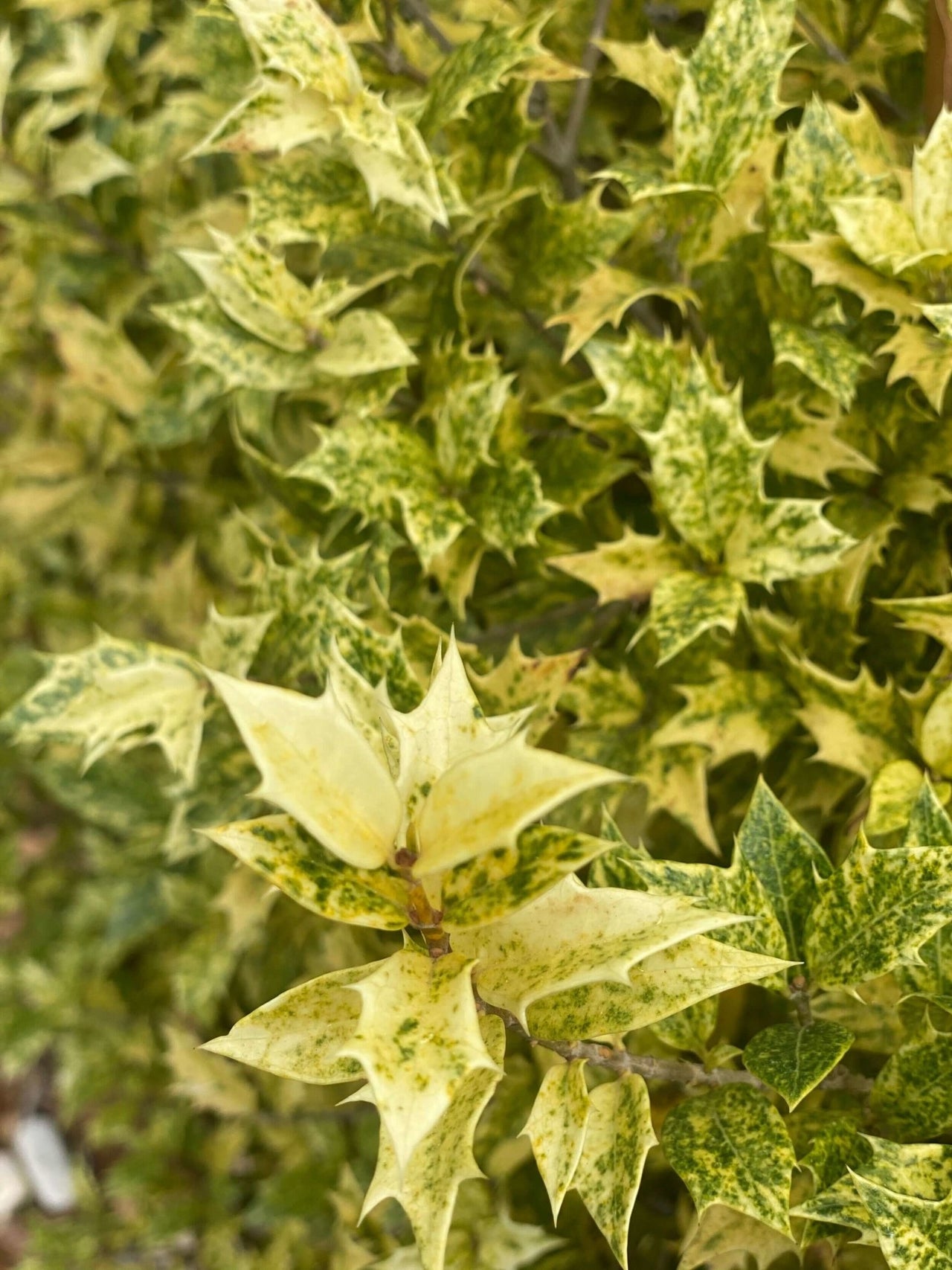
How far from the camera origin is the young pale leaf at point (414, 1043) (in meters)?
0.48

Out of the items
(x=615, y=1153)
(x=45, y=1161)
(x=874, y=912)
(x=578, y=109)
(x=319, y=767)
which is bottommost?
(x=45, y=1161)

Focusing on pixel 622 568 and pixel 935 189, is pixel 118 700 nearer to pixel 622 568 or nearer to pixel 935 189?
pixel 622 568

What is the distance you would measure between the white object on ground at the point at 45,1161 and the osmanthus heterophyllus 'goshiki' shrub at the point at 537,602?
600 millimetres

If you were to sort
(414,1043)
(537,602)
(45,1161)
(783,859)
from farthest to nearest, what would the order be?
1. (45,1161)
2. (537,602)
3. (783,859)
4. (414,1043)

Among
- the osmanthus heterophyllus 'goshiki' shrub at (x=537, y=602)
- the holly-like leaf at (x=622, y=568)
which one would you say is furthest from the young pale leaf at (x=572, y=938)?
the holly-like leaf at (x=622, y=568)

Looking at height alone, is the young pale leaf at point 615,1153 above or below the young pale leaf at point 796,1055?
below

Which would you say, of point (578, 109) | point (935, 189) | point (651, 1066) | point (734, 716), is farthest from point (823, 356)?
point (651, 1066)

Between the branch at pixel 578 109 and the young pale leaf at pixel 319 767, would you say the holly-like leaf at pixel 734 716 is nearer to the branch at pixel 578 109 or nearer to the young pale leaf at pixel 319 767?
the young pale leaf at pixel 319 767

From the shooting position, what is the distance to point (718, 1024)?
939mm

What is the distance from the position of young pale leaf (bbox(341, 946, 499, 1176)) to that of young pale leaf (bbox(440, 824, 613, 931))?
1.1 inches

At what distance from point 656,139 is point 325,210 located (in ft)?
1.60

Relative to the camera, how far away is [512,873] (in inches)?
21.9

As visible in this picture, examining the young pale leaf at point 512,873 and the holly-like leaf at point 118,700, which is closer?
the young pale leaf at point 512,873

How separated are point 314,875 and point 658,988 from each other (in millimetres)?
196
